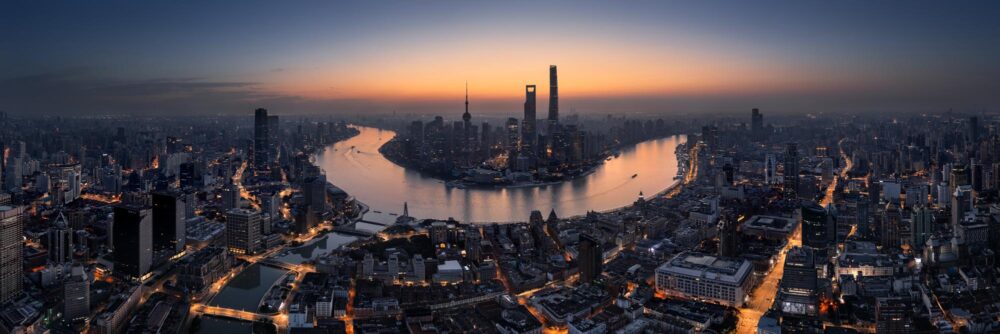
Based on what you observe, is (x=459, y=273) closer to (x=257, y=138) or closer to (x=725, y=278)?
(x=725, y=278)

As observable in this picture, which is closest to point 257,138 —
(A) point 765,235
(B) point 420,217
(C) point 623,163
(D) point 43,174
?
(D) point 43,174

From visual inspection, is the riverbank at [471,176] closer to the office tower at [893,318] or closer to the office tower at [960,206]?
the office tower at [960,206]

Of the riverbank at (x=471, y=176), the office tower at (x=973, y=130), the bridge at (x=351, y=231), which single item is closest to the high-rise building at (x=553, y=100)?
the riverbank at (x=471, y=176)

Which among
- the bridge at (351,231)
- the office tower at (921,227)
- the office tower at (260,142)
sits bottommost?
the bridge at (351,231)

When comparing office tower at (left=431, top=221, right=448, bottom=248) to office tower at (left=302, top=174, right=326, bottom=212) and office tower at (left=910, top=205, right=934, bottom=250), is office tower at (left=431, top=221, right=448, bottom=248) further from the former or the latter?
office tower at (left=910, top=205, right=934, bottom=250)

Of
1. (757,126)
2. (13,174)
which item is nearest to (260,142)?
(13,174)

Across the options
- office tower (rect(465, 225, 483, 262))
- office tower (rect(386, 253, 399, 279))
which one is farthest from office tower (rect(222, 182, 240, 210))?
office tower (rect(386, 253, 399, 279))
